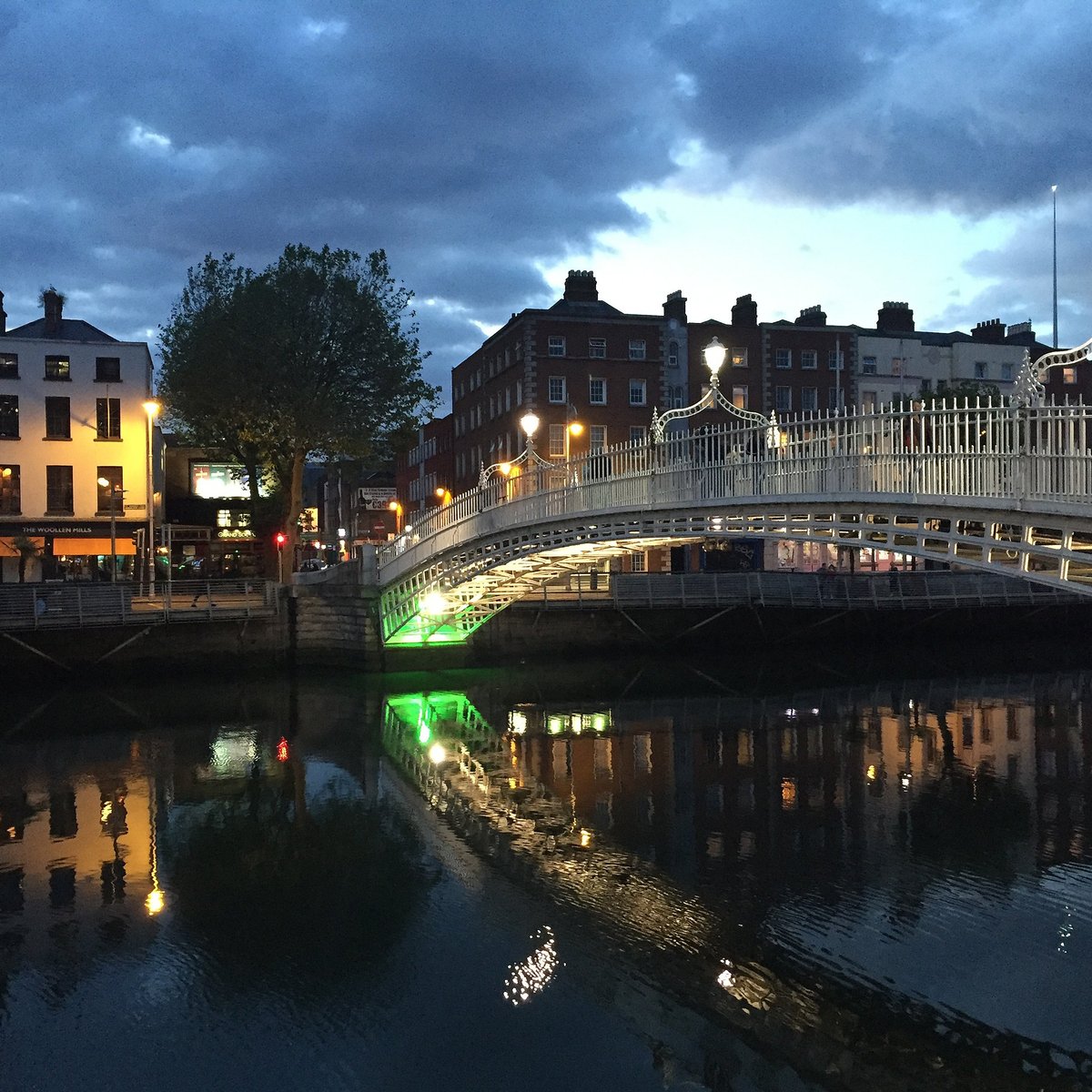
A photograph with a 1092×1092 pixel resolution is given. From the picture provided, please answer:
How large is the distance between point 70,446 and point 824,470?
35.2 metres

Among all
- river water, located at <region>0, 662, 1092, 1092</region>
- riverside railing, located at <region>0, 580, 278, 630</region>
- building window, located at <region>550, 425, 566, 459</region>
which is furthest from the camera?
building window, located at <region>550, 425, 566, 459</region>

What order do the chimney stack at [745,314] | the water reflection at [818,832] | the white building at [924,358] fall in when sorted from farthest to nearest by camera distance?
the white building at [924,358], the chimney stack at [745,314], the water reflection at [818,832]

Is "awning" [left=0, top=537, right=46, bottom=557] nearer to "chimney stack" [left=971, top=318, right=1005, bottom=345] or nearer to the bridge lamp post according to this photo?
A: the bridge lamp post

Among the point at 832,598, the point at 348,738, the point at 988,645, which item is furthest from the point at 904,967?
the point at 988,645

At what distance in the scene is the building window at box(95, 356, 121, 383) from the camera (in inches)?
1775

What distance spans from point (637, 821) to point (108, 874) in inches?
296

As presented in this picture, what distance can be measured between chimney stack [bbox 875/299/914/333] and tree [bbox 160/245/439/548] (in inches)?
1267

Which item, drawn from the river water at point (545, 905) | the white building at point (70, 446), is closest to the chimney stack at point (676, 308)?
the white building at point (70, 446)

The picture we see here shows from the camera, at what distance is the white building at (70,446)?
144 ft

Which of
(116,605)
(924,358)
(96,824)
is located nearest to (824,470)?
(96,824)

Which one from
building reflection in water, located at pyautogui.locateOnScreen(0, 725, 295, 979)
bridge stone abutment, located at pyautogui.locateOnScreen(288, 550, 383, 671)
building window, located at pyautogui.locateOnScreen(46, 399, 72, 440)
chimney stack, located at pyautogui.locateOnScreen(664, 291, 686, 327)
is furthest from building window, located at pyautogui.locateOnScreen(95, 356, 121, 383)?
chimney stack, located at pyautogui.locateOnScreen(664, 291, 686, 327)

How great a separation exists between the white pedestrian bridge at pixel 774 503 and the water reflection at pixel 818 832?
376 cm

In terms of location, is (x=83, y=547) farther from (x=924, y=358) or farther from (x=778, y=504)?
(x=924, y=358)

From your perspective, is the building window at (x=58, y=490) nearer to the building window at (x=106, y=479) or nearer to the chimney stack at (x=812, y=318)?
the building window at (x=106, y=479)
